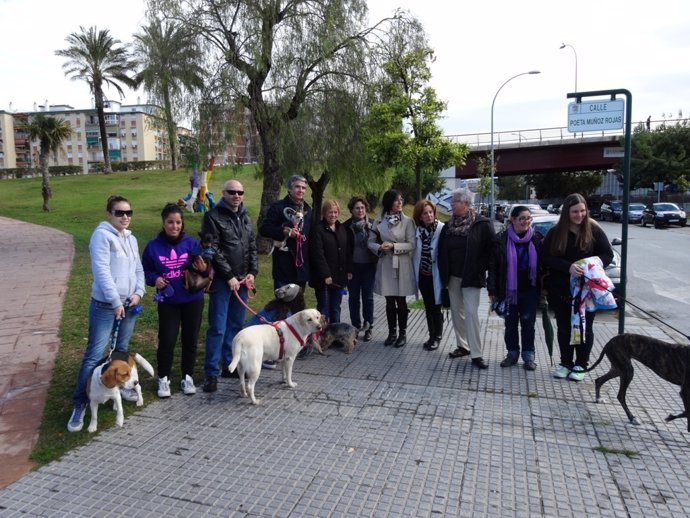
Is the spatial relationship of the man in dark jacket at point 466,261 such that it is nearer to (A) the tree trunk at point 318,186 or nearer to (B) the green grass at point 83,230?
(B) the green grass at point 83,230

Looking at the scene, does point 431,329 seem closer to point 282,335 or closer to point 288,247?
point 288,247

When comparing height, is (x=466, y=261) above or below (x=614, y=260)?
above

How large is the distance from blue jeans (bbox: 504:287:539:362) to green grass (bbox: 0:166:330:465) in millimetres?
3355

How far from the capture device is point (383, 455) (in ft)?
11.8

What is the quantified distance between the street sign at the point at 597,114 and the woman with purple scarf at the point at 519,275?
1434 millimetres

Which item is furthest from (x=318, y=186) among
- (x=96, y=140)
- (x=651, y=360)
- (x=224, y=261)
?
(x=96, y=140)

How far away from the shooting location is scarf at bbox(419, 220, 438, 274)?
5.96 metres

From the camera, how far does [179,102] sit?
1349 cm

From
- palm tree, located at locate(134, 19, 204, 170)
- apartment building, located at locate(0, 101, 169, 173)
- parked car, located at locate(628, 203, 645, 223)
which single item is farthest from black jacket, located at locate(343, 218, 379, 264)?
apartment building, located at locate(0, 101, 169, 173)

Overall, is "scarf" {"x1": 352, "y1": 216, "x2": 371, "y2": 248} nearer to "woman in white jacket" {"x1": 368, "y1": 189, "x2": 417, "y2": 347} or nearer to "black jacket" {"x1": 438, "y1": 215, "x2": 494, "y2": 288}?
"woman in white jacket" {"x1": 368, "y1": 189, "x2": 417, "y2": 347}

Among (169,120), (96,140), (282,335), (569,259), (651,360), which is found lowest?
(651,360)

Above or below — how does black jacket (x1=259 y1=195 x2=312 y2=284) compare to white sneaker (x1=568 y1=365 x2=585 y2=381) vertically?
above

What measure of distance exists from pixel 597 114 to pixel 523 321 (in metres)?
2.60

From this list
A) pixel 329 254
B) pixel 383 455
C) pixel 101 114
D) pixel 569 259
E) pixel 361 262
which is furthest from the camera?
pixel 101 114
